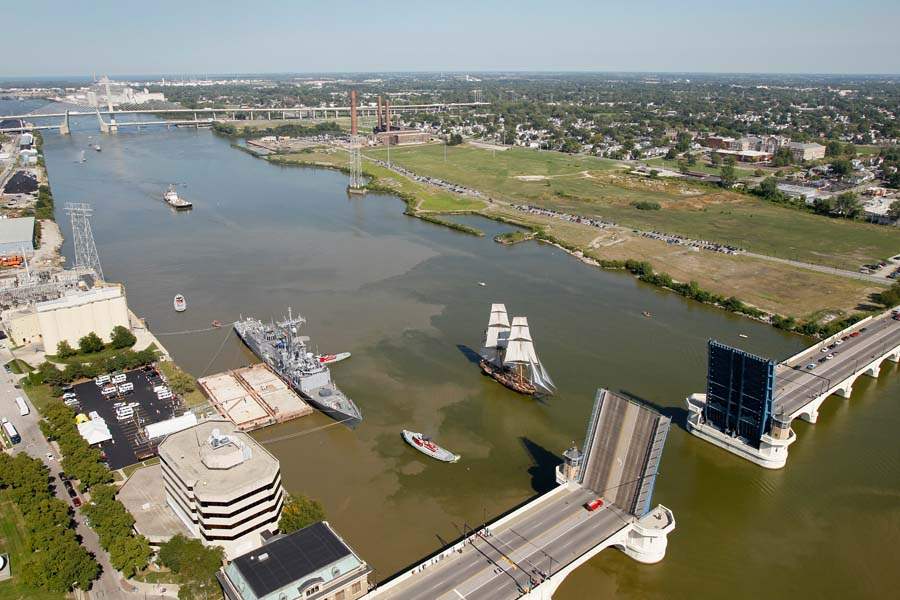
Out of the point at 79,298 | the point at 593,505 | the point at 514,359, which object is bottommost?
the point at 593,505

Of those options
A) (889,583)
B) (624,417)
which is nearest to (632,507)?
(624,417)

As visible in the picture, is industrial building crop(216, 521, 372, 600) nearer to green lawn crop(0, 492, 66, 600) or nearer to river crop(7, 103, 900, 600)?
river crop(7, 103, 900, 600)

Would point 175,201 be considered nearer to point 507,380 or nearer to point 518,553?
point 507,380

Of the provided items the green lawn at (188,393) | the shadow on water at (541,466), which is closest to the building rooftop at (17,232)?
the green lawn at (188,393)

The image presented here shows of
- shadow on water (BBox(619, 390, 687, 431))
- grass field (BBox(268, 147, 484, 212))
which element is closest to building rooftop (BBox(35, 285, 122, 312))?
shadow on water (BBox(619, 390, 687, 431))

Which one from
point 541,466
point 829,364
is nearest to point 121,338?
point 541,466

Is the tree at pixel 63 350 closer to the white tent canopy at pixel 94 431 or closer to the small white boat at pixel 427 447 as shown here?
the white tent canopy at pixel 94 431

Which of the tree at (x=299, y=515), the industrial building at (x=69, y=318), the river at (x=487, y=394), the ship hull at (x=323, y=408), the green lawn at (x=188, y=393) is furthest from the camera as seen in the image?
the industrial building at (x=69, y=318)
